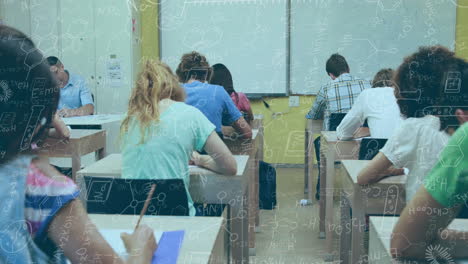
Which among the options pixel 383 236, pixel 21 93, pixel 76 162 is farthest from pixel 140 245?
pixel 76 162

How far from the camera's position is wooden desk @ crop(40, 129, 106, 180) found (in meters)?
2.50

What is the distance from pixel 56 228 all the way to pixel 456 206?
756 mm

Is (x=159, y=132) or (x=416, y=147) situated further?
(x=159, y=132)

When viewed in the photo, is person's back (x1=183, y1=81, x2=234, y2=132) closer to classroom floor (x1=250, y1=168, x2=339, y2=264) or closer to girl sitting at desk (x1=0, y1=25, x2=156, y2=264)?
classroom floor (x1=250, y1=168, x2=339, y2=264)

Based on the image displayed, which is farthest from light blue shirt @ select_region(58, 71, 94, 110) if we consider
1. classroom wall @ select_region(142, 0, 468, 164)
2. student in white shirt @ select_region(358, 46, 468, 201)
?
student in white shirt @ select_region(358, 46, 468, 201)

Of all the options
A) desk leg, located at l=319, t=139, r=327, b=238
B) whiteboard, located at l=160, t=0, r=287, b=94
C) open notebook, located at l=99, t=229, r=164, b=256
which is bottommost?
desk leg, located at l=319, t=139, r=327, b=238

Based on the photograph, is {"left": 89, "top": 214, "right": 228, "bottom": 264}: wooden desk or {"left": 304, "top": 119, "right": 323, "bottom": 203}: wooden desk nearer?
{"left": 89, "top": 214, "right": 228, "bottom": 264}: wooden desk

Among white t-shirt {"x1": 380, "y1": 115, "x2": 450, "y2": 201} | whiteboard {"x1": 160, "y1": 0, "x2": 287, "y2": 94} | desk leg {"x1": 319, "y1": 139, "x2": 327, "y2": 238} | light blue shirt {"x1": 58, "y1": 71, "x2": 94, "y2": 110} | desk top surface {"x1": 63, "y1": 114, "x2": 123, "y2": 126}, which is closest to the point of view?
white t-shirt {"x1": 380, "y1": 115, "x2": 450, "y2": 201}

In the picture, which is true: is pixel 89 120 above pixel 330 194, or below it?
above

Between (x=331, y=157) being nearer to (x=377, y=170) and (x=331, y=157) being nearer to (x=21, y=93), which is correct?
(x=377, y=170)

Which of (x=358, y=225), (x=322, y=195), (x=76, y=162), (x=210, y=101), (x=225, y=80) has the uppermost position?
(x=225, y=80)

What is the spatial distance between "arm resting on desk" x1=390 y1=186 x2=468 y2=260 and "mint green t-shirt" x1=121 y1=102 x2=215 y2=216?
0.86 meters

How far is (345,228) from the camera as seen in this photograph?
213 centimetres

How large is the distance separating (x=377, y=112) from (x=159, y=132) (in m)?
1.39
